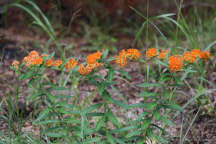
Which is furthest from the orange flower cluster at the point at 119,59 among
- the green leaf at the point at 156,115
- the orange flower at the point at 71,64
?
the green leaf at the point at 156,115

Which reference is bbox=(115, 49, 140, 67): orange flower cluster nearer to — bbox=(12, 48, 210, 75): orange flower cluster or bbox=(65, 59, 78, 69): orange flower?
bbox=(12, 48, 210, 75): orange flower cluster

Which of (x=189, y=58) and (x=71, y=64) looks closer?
(x=189, y=58)

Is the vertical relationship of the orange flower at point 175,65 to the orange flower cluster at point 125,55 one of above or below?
below

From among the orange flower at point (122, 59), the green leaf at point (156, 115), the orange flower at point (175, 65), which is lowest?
the green leaf at point (156, 115)

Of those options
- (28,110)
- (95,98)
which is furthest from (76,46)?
(28,110)

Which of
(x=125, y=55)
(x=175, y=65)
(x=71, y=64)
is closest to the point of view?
(x=175, y=65)

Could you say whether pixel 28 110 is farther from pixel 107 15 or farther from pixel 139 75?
pixel 107 15

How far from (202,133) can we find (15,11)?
326cm

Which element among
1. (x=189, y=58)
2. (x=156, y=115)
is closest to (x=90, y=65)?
(x=156, y=115)

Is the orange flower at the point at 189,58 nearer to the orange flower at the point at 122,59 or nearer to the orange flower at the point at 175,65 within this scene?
the orange flower at the point at 175,65

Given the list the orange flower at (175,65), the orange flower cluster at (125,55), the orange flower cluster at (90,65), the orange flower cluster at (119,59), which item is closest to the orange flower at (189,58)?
the orange flower cluster at (119,59)

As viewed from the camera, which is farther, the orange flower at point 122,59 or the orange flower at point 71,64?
the orange flower at point 71,64

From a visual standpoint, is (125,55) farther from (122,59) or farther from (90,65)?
(90,65)

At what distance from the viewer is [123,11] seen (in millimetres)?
4262
